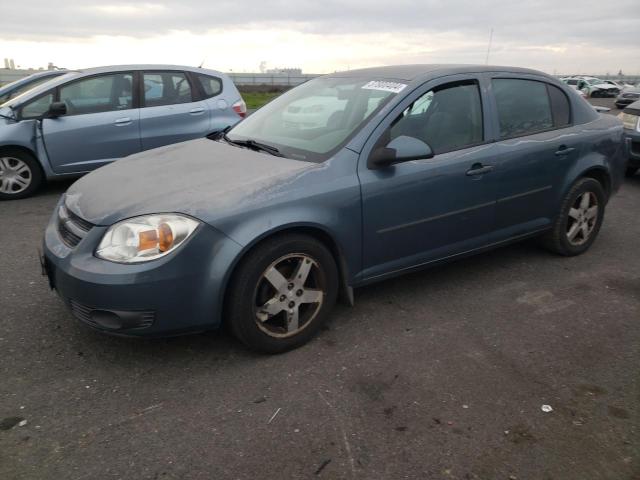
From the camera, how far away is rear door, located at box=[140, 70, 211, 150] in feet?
22.3

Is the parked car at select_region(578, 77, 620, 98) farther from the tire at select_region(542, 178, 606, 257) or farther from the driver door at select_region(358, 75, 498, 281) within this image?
the driver door at select_region(358, 75, 498, 281)

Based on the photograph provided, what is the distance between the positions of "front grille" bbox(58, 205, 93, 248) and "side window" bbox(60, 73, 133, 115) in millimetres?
3851

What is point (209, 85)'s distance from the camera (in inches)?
291

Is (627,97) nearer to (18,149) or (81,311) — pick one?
(18,149)

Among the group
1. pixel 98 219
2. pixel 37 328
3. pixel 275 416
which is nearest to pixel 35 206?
pixel 37 328

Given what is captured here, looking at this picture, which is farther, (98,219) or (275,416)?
(98,219)

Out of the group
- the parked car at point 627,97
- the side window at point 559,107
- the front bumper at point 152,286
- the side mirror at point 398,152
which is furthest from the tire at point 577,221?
the parked car at point 627,97

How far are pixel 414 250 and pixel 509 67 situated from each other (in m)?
1.81

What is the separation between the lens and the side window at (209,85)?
7336 mm

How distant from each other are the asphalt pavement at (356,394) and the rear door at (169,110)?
333 centimetres

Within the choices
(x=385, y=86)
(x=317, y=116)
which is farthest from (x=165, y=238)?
(x=385, y=86)

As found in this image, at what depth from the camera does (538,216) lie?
425 centimetres

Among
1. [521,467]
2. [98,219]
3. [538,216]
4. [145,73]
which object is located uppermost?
[145,73]

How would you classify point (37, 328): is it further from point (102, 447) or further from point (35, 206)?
point (35, 206)
